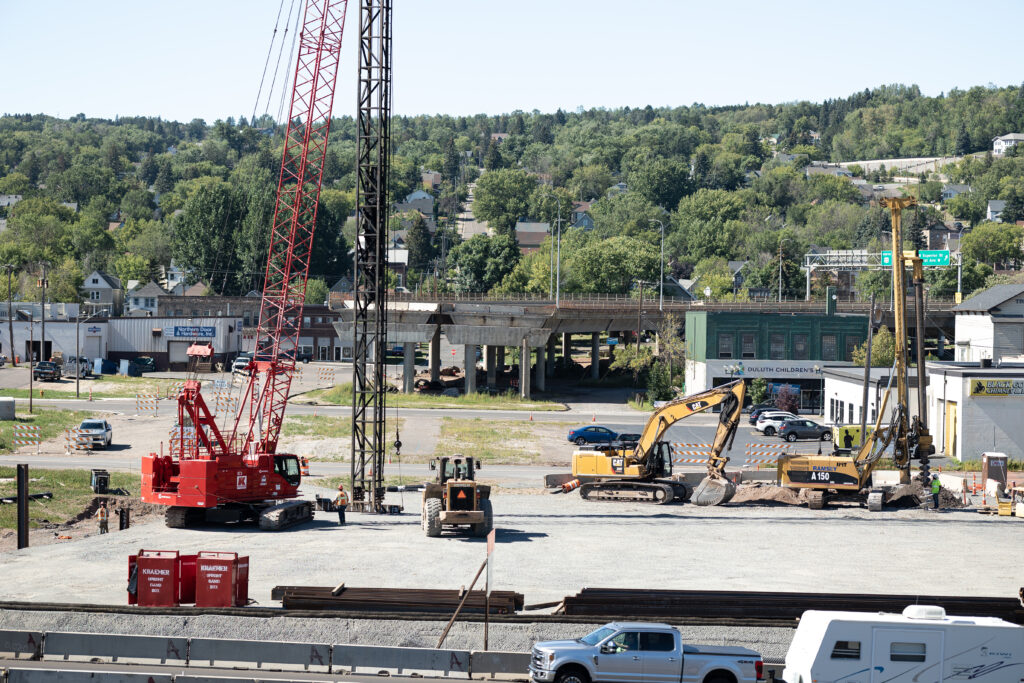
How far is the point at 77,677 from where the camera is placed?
2009cm

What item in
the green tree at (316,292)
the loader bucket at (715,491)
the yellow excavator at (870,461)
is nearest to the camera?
the yellow excavator at (870,461)

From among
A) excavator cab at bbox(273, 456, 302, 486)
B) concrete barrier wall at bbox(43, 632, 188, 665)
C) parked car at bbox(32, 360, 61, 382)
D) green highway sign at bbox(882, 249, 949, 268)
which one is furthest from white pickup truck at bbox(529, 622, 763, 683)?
green highway sign at bbox(882, 249, 949, 268)

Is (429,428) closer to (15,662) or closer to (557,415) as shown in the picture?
(557,415)

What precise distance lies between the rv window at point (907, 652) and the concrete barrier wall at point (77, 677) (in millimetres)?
12623

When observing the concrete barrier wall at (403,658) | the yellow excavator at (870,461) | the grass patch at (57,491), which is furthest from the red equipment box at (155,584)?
the yellow excavator at (870,461)

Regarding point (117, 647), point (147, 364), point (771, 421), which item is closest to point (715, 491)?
point (771, 421)

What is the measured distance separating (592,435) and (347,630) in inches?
1611

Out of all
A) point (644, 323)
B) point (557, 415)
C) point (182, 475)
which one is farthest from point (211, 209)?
point (182, 475)

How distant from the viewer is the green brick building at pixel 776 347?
271 ft

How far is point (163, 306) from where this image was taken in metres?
128

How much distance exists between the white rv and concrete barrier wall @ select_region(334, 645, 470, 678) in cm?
644

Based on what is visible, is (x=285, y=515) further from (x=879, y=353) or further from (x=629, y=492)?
(x=879, y=353)

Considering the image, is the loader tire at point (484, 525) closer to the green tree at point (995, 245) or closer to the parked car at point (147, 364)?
the parked car at point (147, 364)

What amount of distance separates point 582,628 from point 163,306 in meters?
112
